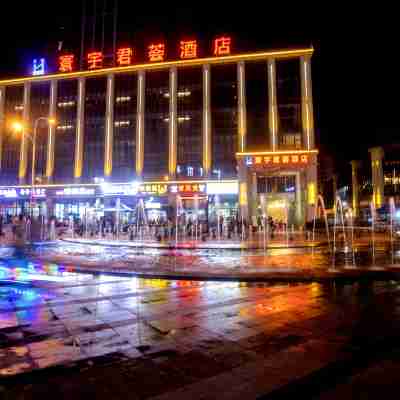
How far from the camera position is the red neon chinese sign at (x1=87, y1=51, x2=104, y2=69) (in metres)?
49.4

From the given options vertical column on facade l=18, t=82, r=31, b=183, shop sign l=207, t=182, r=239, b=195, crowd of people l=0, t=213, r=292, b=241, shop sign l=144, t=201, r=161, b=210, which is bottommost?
crowd of people l=0, t=213, r=292, b=241

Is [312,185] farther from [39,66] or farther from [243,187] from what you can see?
[39,66]

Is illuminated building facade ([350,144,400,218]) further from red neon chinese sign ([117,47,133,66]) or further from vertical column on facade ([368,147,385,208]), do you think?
red neon chinese sign ([117,47,133,66])

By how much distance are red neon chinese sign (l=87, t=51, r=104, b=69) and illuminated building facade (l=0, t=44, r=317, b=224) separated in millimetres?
144

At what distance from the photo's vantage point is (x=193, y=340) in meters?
5.04

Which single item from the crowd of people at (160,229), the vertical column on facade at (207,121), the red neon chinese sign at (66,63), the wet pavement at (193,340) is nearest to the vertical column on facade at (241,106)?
the vertical column on facade at (207,121)

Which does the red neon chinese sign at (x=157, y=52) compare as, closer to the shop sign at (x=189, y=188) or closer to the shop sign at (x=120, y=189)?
the shop sign at (x=120, y=189)

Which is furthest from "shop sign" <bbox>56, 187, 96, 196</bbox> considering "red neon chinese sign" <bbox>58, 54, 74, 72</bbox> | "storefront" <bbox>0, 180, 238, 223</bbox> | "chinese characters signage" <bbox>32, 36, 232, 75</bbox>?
"red neon chinese sign" <bbox>58, 54, 74, 72</bbox>

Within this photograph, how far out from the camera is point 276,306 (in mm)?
7102

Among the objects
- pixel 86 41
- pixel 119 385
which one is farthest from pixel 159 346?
pixel 86 41

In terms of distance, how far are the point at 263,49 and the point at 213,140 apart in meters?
13.3

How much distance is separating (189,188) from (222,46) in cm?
1969

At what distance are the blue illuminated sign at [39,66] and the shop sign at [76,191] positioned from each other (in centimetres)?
1847

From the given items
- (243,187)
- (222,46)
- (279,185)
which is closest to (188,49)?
(222,46)
